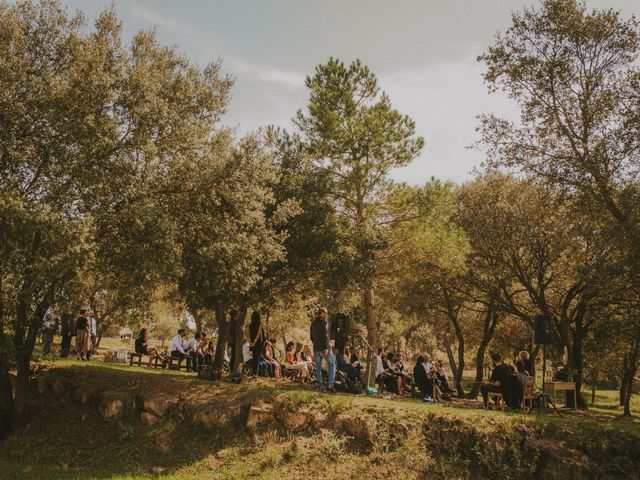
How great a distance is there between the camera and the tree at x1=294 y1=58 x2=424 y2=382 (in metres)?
20.6

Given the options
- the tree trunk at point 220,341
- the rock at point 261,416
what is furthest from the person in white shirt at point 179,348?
the rock at point 261,416

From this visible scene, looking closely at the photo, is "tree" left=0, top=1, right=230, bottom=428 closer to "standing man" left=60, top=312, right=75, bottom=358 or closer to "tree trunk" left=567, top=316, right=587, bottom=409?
"standing man" left=60, top=312, right=75, bottom=358

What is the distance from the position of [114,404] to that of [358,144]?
13.3 meters

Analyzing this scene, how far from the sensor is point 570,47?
15711mm

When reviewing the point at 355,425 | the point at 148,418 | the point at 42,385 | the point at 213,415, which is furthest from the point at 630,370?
the point at 42,385

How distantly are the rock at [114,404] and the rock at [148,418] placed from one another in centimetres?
67

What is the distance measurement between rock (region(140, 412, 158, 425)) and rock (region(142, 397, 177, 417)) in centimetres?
12

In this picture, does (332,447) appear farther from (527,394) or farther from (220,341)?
(220,341)

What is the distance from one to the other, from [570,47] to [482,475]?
515 inches

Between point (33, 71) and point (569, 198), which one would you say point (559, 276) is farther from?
point (33, 71)

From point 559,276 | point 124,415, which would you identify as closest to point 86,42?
point 124,415

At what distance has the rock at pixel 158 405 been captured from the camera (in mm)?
13844

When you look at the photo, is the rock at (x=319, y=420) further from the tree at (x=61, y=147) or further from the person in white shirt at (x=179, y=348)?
the person in white shirt at (x=179, y=348)

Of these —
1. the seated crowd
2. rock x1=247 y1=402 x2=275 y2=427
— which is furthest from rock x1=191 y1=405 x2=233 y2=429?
the seated crowd
